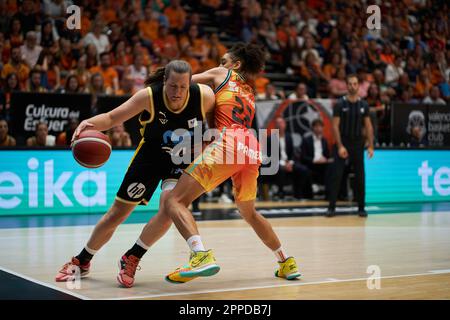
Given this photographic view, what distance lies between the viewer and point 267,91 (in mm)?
13359

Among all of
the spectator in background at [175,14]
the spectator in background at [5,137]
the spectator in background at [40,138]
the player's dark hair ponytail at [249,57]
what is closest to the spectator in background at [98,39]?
the spectator in background at [175,14]

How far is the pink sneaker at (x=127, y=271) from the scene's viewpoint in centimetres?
475

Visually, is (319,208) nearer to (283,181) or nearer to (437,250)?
(283,181)

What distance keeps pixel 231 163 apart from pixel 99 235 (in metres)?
1.13

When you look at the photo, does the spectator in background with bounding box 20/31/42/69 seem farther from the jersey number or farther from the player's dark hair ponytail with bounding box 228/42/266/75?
the jersey number

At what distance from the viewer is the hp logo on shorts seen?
4.89 m

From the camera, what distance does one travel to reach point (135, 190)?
193 inches

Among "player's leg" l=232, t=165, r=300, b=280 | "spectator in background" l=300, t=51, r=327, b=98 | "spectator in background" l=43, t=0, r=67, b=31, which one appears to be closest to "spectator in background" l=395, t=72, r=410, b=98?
"spectator in background" l=300, t=51, r=327, b=98

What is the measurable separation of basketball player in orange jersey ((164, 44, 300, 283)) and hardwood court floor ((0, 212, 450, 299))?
233 mm

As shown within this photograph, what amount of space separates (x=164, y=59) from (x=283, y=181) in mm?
3282

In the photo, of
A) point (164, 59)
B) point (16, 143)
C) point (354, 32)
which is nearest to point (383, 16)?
point (354, 32)

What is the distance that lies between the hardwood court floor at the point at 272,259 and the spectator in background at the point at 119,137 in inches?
82.4

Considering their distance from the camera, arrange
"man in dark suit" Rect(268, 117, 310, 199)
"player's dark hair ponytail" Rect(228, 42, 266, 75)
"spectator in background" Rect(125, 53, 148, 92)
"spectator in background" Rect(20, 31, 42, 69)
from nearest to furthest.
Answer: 1. "player's dark hair ponytail" Rect(228, 42, 266, 75)
2. "spectator in background" Rect(20, 31, 42, 69)
3. "spectator in background" Rect(125, 53, 148, 92)
4. "man in dark suit" Rect(268, 117, 310, 199)
